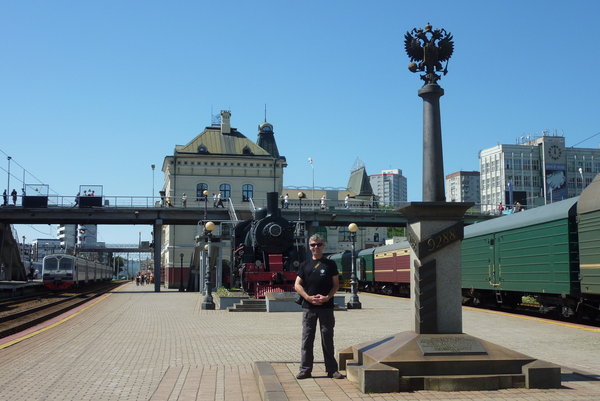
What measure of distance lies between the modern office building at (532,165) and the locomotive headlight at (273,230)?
3238 inches

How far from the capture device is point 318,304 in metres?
7.74

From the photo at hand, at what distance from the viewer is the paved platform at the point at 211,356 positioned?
23.8ft

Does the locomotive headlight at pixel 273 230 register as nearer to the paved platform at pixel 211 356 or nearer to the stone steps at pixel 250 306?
the stone steps at pixel 250 306

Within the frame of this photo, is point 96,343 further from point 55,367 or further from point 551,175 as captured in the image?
point 551,175

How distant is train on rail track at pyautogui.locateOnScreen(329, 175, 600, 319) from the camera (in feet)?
47.3

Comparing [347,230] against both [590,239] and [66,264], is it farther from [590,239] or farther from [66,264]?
[590,239]

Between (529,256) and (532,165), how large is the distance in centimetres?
9964

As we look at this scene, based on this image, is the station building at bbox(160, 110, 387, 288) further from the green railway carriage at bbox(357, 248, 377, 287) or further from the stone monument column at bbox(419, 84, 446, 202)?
the stone monument column at bbox(419, 84, 446, 202)

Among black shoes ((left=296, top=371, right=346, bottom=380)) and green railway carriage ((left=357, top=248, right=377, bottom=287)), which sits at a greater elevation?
green railway carriage ((left=357, top=248, right=377, bottom=287))

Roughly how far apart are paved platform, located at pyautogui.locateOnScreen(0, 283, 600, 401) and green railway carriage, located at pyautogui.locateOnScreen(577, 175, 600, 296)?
1.10 m

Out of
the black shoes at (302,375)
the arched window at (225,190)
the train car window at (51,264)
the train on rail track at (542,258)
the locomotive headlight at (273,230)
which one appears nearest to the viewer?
the black shoes at (302,375)

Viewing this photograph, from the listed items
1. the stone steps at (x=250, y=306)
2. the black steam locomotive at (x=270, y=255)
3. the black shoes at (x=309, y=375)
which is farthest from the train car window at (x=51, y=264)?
the black shoes at (x=309, y=375)

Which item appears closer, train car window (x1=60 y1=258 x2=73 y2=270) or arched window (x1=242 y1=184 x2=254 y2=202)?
train car window (x1=60 y1=258 x2=73 y2=270)

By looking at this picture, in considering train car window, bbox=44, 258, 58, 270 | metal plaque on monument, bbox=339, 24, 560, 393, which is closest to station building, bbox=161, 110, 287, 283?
train car window, bbox=44, 258, 58, 270
